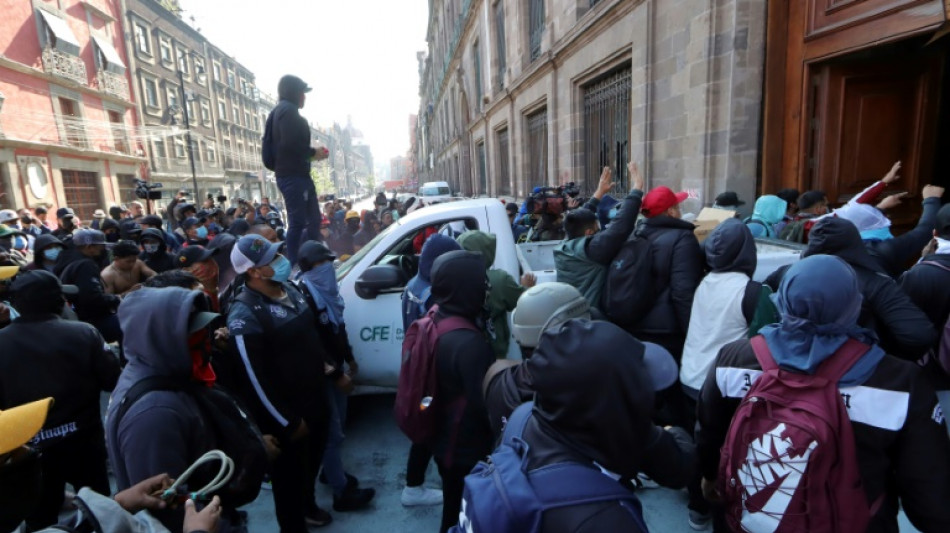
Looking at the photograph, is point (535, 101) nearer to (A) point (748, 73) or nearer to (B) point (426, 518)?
(A) point (748, 73)

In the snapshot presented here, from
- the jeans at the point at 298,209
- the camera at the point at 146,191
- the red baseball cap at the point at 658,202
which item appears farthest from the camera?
the camera at the point at 146,191

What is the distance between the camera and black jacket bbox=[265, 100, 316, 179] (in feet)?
13.9

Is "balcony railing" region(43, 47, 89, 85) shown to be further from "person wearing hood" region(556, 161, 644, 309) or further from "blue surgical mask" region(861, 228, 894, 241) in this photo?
"blue surgical mask" region(861, 228, 894, 241)

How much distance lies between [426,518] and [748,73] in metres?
5.58

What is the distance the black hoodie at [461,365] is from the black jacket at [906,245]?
9.45 ft

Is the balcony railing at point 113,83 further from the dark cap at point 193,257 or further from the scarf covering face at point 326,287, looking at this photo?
the scarf covering face at point 326,287

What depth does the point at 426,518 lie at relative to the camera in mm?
2998

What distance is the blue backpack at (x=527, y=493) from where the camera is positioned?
101 cm

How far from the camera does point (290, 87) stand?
170 inches

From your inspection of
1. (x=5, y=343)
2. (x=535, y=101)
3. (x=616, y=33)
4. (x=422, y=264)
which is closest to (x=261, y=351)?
(x=422, y=264)

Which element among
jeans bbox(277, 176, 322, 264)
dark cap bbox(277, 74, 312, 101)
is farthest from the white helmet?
dark cap bbox(277, 74, 312, 101)

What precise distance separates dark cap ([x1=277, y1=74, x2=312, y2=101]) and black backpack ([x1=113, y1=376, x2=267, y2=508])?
3.33m

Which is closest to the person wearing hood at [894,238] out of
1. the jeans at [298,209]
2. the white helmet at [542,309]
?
the white helmet at [542,309]

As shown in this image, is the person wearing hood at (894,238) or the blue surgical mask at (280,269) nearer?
the blue surgical mask at (280,269)
